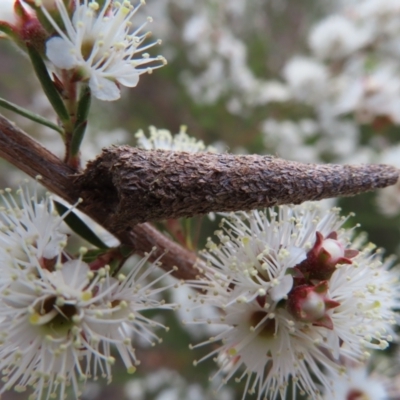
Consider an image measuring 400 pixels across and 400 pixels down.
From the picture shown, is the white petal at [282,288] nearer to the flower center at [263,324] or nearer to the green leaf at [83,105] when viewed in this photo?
the flower center at [263,324]

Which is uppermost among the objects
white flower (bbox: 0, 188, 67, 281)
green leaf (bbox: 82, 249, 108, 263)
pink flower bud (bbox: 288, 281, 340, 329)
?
pink flower bud (bbox: 288, 281, 340, 329)

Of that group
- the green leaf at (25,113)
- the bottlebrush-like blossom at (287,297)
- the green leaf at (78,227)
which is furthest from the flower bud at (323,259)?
the green leaf at (25,113)

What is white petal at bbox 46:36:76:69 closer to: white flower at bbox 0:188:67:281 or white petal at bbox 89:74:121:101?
white petal at bbox 89:74:121:101

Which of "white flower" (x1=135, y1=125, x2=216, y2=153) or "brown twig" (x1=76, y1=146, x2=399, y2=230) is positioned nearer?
"brown twig" (x1=76, y1=146, x2=399, y2=230)

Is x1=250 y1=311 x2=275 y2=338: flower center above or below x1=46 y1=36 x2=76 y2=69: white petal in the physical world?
below

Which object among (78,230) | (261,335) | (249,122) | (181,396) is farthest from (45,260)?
(249,122)

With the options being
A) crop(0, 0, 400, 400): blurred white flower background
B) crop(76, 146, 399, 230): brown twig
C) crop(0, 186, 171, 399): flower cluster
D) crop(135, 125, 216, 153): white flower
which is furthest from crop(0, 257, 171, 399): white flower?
crop(0, 0, 400, 400): blurred white flower background
